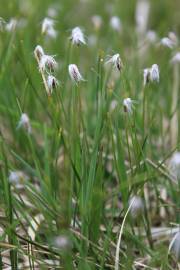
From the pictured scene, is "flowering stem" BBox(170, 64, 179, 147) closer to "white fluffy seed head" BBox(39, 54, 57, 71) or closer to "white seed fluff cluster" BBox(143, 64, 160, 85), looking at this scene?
"white seed fluff cluster" BBox(143, 64, 160, 85)

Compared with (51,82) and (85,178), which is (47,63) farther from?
(85,178)

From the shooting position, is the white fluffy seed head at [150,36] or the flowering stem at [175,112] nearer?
the flowering stem at [175,112]

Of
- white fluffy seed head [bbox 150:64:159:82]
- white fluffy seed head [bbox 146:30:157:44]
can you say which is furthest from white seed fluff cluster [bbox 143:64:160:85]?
white fluffy seed head [bbox 146:30:157:44]

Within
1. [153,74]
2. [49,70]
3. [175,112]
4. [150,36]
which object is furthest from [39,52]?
[150,36]

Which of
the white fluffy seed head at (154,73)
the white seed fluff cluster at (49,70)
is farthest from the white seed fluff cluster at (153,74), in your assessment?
the white seed fluff cluster at (49,70)

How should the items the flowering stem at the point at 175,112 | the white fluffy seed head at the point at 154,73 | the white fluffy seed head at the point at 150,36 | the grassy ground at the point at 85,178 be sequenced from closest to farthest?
the grassy ground at the point at 85,178 < the white fluffy seed head at the point at 154,73 < the flowering stem at the point at 175,112 < the white fluffy seed head at the point at 150,36

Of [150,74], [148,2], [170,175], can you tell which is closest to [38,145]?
[170,175]

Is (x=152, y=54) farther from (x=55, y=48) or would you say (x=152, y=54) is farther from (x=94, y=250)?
(x=94, y=250)

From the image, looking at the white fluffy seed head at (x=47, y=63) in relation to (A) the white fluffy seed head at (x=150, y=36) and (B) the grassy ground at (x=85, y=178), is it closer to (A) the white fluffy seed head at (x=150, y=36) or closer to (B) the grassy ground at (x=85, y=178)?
(B) the grassy ground at (x=85, y=178)

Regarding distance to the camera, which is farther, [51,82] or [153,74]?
[153,74]

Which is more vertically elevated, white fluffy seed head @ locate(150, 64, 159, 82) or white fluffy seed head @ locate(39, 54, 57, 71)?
white fluffy seed head @ locate(39, 54, 57, 71)

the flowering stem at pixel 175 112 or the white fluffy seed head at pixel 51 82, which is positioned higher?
the flowering stem at pixel 175 112

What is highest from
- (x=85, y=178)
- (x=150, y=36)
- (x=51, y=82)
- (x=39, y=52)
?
(x=150, y=36)
